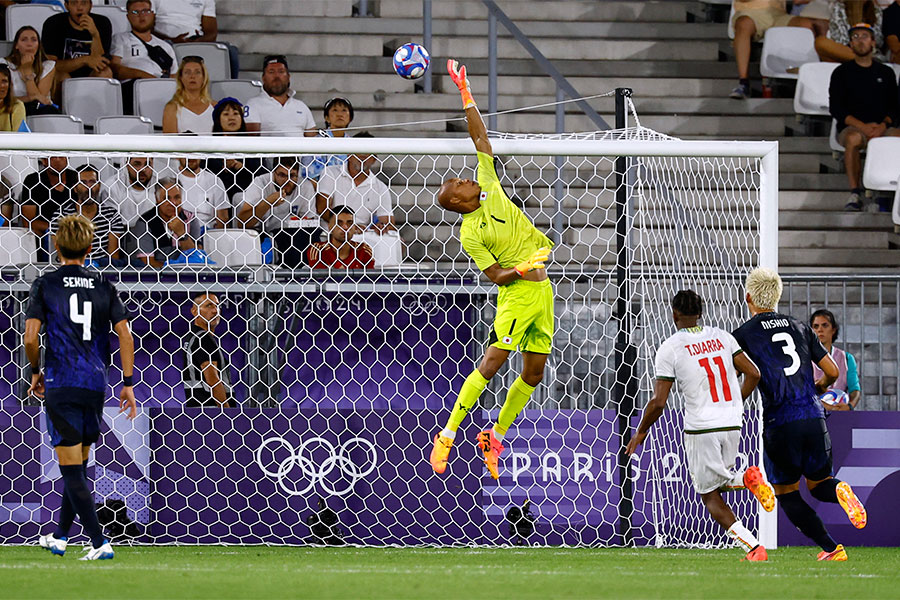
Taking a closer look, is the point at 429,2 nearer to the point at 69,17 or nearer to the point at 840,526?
the point at 69,17

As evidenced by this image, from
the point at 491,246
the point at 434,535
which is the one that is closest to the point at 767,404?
the point at 491,246

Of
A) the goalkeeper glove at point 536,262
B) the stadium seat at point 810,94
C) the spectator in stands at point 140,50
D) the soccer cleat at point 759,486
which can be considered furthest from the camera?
the stadium seat at point 810,94

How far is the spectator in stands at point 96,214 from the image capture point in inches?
384

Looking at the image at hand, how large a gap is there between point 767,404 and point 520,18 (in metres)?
7.41

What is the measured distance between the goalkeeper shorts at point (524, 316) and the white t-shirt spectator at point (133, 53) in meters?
5.59

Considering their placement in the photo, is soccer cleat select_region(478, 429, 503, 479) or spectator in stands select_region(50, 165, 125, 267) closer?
soccer cleat select_region(478, 429, 503, 479)

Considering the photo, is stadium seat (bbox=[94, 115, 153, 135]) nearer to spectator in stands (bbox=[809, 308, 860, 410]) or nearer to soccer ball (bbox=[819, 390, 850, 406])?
spectator in stands (bbox=[809, 308, 860, 410])

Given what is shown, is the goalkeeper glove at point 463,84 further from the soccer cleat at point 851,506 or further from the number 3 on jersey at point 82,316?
the soccer cleat at point 851,506

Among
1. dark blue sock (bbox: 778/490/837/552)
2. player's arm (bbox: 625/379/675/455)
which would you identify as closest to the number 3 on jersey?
player's arm (bbox: 625/379/675/455)

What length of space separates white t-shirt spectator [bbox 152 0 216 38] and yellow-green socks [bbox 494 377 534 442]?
635 centimetres

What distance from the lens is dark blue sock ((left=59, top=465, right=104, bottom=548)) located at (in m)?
7.13

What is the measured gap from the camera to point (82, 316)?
7227mm

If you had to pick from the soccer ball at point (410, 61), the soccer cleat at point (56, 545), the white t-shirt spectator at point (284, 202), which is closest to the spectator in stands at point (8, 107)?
the white t-shirt spectator at point (284, 202)

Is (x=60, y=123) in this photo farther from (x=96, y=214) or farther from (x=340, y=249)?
(x=340, y=249)
